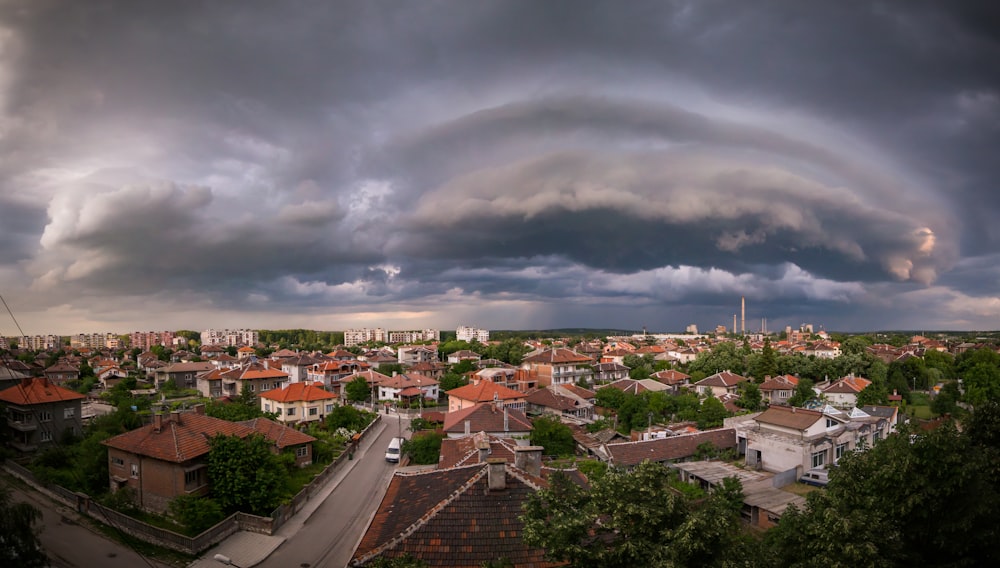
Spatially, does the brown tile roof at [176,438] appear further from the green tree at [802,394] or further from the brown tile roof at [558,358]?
the green tree at [802,394]

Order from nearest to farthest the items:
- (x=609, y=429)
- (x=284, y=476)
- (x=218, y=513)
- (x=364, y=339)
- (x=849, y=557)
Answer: (x=849, y=557) < (x=218, y=513) < (x=284, y=476) < (x=609, y=429) < (x=364, y=339)

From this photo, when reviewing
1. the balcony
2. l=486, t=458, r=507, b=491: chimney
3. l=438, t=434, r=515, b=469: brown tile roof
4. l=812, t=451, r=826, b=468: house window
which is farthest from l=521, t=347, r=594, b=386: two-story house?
l=486, t=458, r=507, b=491: chimney

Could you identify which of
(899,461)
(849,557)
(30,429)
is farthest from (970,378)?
(30,429)

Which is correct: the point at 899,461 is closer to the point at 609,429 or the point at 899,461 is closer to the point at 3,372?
the point at 609,429

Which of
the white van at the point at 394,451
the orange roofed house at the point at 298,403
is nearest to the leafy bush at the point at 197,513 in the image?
the white van at the point at 394,451

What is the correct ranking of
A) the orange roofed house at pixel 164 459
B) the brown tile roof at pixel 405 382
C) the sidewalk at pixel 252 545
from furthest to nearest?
the brown tile roof at pixel 405 382
the orange roofed house at pixel 164 459
the sidewalk at pixel 252 545

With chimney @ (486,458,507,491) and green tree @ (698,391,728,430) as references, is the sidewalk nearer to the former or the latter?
chimney @ (486,458,507,491)
